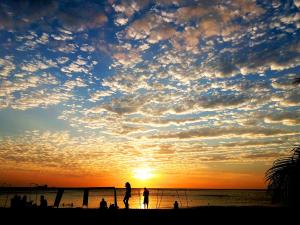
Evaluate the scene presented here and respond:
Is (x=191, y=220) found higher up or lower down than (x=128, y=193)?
lower down

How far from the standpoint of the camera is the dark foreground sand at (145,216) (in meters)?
13.5

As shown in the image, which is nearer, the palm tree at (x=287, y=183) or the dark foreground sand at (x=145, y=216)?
the palm tree at (x=287, y=183)

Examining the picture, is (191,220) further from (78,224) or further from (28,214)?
(28,214)

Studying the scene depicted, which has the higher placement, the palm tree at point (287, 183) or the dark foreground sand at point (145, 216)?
the palm tree at point (287, 183)

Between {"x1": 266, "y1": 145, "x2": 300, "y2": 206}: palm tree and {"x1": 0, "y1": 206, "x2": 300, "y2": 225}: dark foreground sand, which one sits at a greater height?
{"x1": 266, "y1": 145, "x2": 300, "y2": 206}: palm tree

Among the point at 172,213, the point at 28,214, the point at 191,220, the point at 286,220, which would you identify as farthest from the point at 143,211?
the point at 286,220

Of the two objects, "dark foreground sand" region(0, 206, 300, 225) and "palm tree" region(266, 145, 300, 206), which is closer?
"palm tree" region(266, 145, 300, 206)

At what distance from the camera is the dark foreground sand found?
13516 millimetres

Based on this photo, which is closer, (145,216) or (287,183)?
(287,183)

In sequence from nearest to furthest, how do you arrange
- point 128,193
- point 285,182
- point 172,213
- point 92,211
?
point 285,182 → point 172,213 → point 92,211 → point 128,193

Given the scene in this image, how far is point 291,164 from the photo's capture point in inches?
104

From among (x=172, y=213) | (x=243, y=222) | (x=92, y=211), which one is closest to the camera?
(x=243, y=222)

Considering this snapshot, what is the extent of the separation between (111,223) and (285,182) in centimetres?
1431

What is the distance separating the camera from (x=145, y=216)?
16.8 metres
